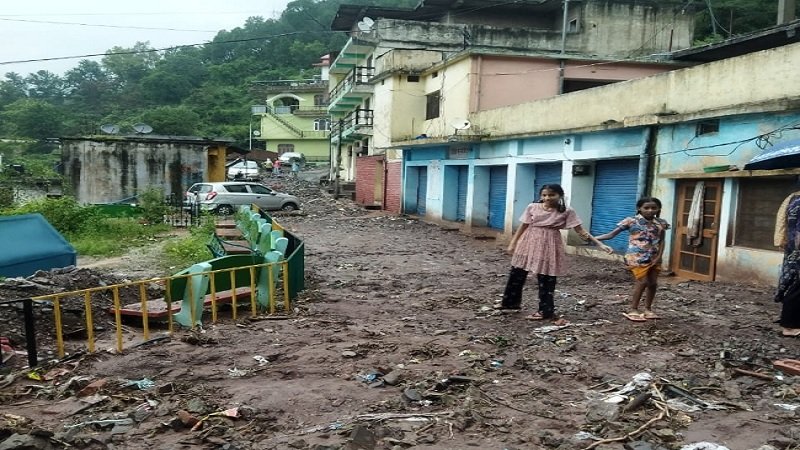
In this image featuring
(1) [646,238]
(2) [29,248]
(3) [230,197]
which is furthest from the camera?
(3) [230,197]

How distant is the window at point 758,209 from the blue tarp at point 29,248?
36.9ft

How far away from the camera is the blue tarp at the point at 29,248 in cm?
935

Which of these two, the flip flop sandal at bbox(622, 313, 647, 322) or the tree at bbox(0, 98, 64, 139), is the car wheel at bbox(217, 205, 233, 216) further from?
the tree at bbox(0, 98, 64, 139)

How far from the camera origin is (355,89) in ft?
101

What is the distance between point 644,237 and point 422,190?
1726cm

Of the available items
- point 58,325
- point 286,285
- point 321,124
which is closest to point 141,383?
point 58,325

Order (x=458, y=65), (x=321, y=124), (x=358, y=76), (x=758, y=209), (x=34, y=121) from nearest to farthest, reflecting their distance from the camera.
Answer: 1. (x=758, y=209)
2. (x=458, y=65)
3. (x=358, y=76)
4. (x=34, y=121)
5. (x=321, y=124)

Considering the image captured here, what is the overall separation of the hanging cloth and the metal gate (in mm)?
4689

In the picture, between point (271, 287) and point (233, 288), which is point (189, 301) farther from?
point (271, 287)

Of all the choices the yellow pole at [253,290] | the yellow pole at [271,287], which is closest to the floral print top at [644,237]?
the yellow pole at [271,287]

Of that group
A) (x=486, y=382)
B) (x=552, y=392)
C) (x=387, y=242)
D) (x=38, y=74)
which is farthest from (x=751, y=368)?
(x=38, y=74)

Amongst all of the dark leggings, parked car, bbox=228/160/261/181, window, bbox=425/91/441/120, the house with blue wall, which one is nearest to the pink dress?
the dark leggings

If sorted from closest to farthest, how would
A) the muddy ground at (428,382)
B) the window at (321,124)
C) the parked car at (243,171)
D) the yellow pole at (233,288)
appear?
the muddy ground at (428,382)
the yellow pole at (233,288)
the parked car at (243,171)
the window at (321,124)

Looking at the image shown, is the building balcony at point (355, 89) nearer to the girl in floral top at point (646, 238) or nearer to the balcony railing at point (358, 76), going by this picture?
the balcony railing at point (358, 76)
